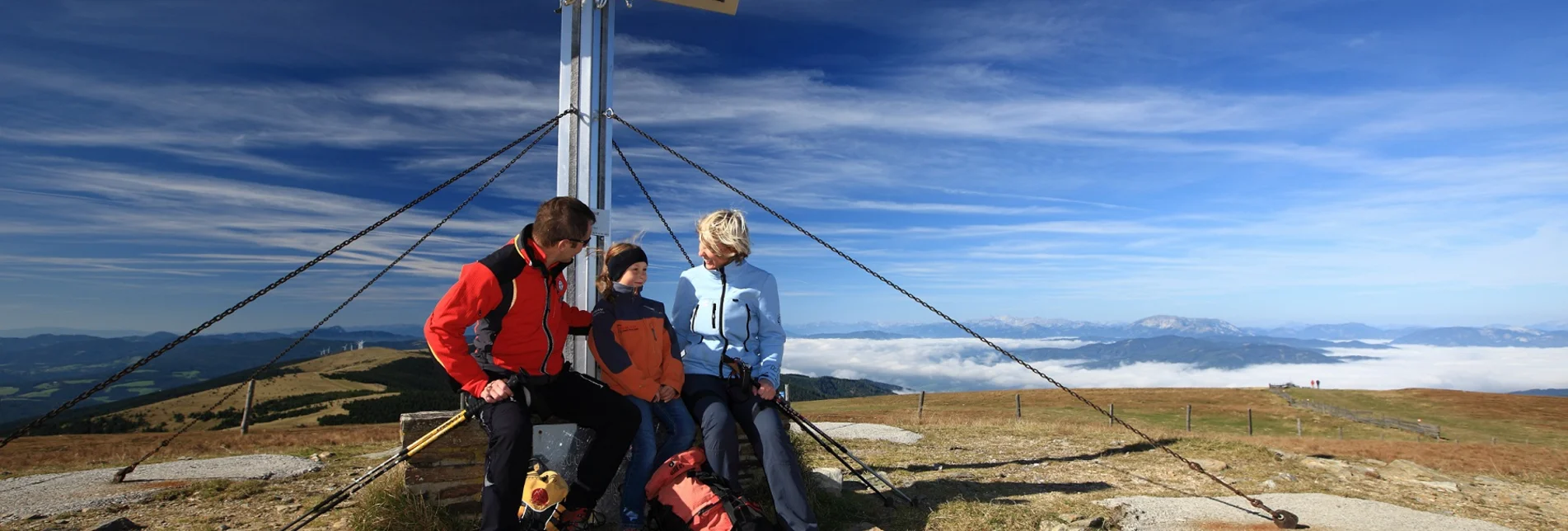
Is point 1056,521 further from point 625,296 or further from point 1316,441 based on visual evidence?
point 1316,441

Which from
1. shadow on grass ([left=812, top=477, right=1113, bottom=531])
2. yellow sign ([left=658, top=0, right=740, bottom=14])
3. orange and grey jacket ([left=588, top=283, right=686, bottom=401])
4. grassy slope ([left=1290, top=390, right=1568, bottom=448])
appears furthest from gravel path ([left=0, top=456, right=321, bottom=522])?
grassy slope ([left=1290, top=390, right=1568, bottom=448])

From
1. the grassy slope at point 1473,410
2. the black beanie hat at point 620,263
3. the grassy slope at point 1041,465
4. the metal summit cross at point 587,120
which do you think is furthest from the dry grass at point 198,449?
the grassy slope at point 1473,410

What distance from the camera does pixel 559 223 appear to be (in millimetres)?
4492

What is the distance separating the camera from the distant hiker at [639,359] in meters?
4.87

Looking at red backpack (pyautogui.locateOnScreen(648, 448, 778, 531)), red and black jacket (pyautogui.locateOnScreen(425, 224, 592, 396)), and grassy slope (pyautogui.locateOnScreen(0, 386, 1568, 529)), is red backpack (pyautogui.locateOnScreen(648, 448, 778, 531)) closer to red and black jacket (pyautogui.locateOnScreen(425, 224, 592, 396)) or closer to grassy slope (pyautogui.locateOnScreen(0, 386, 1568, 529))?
red and black jacket (pyautogui.locateOnScreen(425, 224, 592, 396))

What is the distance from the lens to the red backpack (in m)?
4.39

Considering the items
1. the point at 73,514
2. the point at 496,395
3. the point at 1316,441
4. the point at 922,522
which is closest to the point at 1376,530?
the point at 922,522

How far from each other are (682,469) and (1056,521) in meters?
3.05

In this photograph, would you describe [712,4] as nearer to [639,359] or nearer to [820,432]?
[639,359]

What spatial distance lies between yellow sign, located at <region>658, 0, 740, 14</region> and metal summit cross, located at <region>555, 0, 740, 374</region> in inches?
27.6

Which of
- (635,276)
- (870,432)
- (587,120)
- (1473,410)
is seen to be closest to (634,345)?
(635,276)

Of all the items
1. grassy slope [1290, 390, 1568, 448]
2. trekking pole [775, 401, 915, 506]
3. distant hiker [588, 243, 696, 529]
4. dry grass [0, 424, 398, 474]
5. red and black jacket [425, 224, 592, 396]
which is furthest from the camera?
grassy slope [1290, 390, 1568, 448]

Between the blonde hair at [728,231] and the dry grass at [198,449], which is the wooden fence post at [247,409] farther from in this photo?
the blonde hair at [728,231]

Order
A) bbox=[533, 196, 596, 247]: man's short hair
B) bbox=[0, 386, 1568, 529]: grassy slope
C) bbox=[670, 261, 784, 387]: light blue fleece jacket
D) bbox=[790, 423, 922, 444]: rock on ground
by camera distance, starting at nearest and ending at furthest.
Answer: bbox=[533, 196, 596, 247]: man's short hair
bbox=[670, 261, 784, 387]: light blue fleece jacket
bbox=[0, 386, 1568, 529]: grassy slope
bbox=[790, 423, 922, 444]: rock on ground
